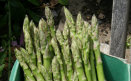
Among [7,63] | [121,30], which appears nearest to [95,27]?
[121,30]

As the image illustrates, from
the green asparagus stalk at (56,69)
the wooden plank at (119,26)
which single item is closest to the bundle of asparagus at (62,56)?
the green asparagus stalk at (56,69)

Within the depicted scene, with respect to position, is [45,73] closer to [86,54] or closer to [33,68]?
[33,68]

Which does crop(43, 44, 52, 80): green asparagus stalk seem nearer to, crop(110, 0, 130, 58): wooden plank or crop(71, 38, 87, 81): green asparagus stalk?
crop(71, 38, 87, 81): green asparagus stalk

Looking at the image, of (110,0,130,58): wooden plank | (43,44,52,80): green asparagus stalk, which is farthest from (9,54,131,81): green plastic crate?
(110,0,130,58): wooden plank

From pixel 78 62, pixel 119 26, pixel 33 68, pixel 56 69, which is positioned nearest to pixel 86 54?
pixel 78 62

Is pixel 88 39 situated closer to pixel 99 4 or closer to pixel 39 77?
pixel 39 77

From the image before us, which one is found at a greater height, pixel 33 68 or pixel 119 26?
pixel 119 26
